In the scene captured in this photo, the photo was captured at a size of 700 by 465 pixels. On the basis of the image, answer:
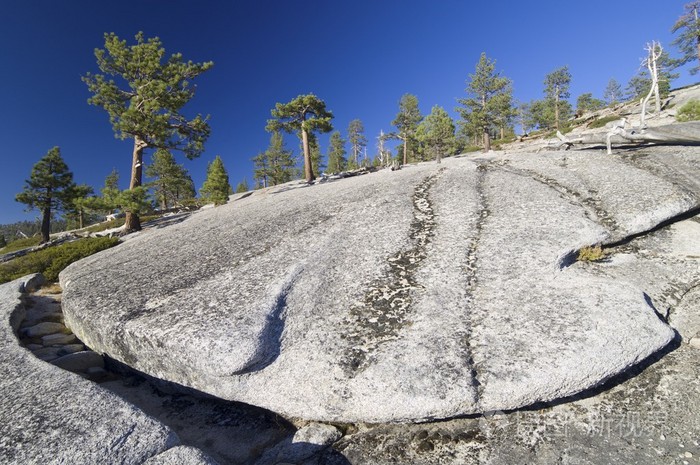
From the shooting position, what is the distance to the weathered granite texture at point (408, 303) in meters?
A: 4.29

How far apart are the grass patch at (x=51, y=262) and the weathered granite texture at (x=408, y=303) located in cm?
497

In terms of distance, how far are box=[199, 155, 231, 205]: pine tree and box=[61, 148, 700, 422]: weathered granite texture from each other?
117 ft

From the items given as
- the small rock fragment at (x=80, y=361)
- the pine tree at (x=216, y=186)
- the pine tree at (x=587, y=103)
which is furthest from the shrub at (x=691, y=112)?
the pine tree at (x=587, y=103)

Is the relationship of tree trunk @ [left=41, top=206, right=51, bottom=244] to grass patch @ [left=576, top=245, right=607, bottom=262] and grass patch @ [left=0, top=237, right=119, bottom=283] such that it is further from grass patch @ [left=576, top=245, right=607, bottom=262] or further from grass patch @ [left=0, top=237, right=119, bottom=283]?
grass patch @ [left=576, top=245, right=607, bottom=262]

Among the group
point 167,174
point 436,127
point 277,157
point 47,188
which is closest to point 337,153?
point 277,157

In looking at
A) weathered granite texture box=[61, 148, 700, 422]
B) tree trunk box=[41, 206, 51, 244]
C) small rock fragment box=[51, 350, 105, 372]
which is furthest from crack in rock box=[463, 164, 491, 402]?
tree trunk box=[41, 206, 51, 244]

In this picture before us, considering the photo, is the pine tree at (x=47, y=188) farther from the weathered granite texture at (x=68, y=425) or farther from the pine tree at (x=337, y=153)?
the pine tree at (x=337, y=153)

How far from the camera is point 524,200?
8352mm

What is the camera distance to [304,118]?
132 feet

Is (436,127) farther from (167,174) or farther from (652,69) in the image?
(167,174)

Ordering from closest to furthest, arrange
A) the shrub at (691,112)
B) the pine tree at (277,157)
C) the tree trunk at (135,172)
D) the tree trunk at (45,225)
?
the shrub at (691,112) → the tree trunk at (135,172) → the tree trunk at (45,225) → the pine tree at (277,157)

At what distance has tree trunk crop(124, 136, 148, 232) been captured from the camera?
24.4 metres

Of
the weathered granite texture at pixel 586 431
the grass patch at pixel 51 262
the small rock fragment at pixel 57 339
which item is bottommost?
the weathered granite texture at pixel 586 431

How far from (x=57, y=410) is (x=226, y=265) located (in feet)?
12.7
